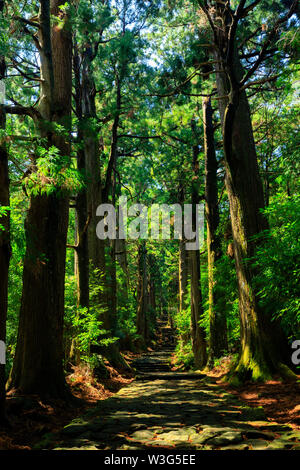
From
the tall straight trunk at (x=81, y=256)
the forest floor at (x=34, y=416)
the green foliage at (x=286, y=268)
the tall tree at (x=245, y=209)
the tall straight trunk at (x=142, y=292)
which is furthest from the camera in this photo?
the tall straight trunk at (x=142, y=292)

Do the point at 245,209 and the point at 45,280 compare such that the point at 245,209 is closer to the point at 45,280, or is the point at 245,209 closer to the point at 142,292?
the point at 45,280

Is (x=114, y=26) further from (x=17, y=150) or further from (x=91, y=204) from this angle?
(x=17, y=150)

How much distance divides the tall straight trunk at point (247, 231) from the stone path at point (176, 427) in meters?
1.02

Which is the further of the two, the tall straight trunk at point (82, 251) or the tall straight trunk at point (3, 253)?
the tall straight trunk at point (82, 251)

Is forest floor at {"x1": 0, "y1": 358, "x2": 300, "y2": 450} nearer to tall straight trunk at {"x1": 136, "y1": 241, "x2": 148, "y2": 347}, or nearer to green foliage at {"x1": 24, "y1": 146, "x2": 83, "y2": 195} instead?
green foliage at {"x1": 24, "y1": 146, "x2": 83, "y2": 195}

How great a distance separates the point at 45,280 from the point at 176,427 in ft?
10.9

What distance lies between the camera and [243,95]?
8648 mm

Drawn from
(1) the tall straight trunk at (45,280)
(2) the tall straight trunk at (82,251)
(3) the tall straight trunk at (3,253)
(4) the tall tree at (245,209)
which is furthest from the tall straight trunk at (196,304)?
(3) the tall straight trunk at (3,253)

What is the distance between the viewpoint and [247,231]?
7594mm

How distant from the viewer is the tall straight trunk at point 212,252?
10938 mm

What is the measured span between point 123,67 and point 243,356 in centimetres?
878

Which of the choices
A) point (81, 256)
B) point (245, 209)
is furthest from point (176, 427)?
point (81, 256)

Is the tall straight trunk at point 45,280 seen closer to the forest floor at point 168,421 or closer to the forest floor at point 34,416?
the forest floor at point 34,416

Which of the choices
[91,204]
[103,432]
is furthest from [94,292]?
[103,432]
